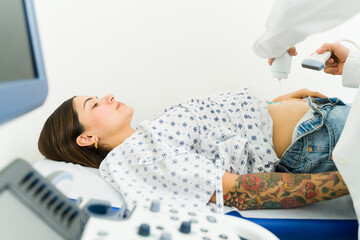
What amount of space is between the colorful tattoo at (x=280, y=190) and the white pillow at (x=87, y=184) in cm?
41

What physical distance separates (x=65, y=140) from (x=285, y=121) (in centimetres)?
94

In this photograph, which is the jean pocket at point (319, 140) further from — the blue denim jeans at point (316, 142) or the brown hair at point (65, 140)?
the brown hair at point (65, 140)

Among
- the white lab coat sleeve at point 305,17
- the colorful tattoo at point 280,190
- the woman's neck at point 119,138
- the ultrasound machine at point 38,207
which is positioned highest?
the white lab coat sleeve at point 305,17

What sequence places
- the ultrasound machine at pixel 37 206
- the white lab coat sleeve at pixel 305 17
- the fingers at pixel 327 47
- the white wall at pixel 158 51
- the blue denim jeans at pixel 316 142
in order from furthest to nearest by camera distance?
the white wall at pixel 158 51 < the fingers at pixel 327 47 < the blue denim jeans at pixel 316 142 < the white lab coat sleeve at pixel 305 17 < the ultrasound machine at pixel 37 206

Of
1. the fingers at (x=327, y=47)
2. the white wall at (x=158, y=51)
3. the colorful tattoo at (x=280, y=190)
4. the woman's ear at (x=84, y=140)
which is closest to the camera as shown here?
the colorful tattoo at (x=280, y=190)

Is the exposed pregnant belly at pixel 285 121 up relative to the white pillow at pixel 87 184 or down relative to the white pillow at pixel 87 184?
up

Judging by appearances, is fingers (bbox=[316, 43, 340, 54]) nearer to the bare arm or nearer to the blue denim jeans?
the blue denim jeans

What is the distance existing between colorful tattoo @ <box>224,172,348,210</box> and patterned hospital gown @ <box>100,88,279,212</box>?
7 cm

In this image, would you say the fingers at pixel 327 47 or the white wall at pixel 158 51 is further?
the white wall at pixel 158 51

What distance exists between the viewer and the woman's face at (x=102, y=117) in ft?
4.63

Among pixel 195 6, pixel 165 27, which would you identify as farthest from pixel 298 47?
pixel 165 27

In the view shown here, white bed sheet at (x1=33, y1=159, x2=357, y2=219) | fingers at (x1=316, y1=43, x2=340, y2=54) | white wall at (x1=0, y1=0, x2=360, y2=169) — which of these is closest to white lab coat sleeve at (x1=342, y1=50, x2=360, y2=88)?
fingers at (x1=316, y1=43, x2=340, y2=54)

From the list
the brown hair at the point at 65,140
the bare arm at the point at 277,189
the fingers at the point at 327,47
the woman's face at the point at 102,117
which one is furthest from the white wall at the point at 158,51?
the bare arm at the point at 277,189

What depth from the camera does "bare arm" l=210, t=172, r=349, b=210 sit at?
3.35 ft
